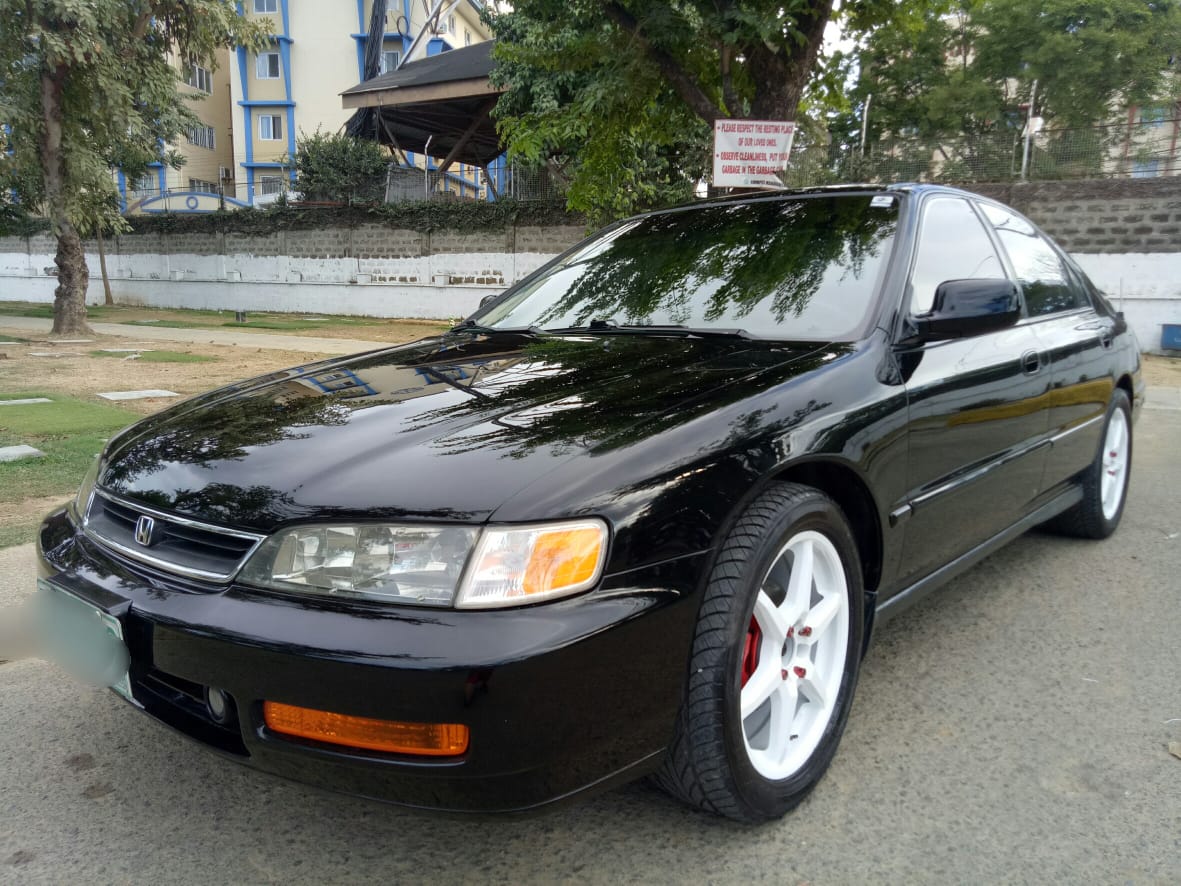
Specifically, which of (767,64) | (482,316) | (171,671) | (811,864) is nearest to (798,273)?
(482,316)

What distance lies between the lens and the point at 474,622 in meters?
1.57

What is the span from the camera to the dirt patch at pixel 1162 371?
10867 millimetres

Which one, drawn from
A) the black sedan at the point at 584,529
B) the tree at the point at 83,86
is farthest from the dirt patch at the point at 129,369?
the black sedan at the point at 584,529

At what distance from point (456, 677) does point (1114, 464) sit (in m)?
3.88

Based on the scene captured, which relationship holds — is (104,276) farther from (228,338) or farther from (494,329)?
(494,329)

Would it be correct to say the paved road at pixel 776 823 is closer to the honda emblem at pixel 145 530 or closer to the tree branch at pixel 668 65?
the honda emblem at pixel 145 530

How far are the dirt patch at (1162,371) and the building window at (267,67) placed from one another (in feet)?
133

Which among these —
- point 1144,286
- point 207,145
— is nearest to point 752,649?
point 1144,286

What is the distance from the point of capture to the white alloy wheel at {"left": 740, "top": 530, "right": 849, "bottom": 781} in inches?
79.6

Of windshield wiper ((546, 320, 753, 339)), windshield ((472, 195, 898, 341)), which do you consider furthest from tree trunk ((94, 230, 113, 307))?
windshield wiper ((546, 320, 753, 339))

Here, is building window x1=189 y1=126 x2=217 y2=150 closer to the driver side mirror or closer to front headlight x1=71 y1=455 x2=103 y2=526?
front headlight x1=71 y1=455 x2=103 y2=526

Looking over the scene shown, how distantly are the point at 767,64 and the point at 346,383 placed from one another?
7.33 metres

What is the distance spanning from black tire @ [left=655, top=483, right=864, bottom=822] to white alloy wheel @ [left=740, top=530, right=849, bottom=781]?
3 cm

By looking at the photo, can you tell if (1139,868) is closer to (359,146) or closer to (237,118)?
(359,146)
